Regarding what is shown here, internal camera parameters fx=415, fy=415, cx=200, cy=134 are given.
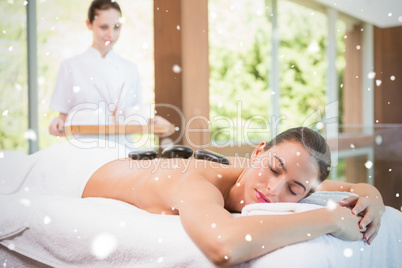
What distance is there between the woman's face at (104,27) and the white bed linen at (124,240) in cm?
101

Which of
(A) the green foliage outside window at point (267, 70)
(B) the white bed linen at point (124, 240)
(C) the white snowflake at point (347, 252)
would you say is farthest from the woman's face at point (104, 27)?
(C) the white snowflake at point (347, 252)

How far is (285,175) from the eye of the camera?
2.50 ft

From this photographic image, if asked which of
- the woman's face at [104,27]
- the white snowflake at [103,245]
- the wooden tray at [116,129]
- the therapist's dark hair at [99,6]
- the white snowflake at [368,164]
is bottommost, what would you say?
the white snowflake at [103,245]

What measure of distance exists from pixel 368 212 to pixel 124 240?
0.43 m

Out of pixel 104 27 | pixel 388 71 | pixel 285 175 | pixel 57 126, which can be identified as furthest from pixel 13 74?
pixel 388 71

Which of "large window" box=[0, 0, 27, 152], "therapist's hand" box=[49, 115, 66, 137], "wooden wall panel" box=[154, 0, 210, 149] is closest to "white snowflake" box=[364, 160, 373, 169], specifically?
"wooden wall panel" box=[154, 0, 210, 149]

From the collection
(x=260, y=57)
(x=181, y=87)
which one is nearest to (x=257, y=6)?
(x=260, y=57)

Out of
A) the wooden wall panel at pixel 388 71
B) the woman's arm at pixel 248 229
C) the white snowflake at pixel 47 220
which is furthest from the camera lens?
the wooden wall panel at pixel 388 71

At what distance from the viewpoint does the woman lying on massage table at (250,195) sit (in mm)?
592

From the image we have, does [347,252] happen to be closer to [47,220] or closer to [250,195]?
[250,195]

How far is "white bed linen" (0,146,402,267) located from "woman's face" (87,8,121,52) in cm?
101

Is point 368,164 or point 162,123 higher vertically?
point 162,123

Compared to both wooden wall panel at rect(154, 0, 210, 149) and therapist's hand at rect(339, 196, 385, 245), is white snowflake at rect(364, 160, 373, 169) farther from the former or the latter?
therapist's hand at rect(339, 196, 385, 245)

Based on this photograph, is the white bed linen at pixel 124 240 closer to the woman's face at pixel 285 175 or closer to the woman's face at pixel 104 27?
the woman's face at pixel 285 175
